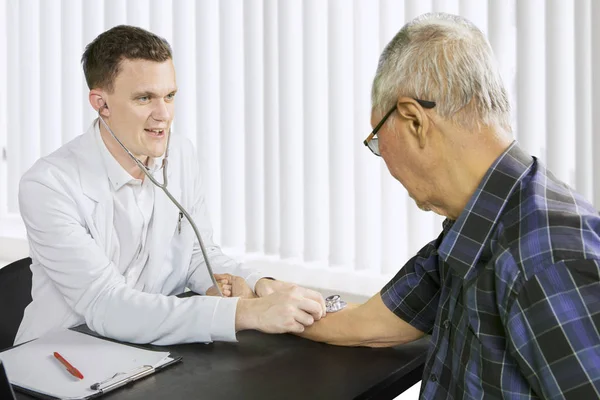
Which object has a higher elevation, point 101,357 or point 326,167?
point 326,167

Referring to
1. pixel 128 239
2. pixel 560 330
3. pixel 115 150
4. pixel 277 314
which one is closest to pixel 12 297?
pixel 128 239

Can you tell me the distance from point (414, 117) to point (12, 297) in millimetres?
1362

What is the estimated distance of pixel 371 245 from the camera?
2.74 metres

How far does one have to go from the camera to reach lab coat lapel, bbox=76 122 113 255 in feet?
5.89

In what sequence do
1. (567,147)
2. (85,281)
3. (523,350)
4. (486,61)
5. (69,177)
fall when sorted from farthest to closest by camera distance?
(567,147) → (69,177) → (85,281) → (486,61) → (523,350)

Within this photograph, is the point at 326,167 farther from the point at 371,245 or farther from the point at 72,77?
the point at 72,77

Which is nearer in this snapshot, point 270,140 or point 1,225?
point 270,140

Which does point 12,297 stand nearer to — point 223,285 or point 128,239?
point 128,239

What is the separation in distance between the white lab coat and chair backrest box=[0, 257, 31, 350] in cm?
13

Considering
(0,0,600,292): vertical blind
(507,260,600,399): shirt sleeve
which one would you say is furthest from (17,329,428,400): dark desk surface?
(0,0,600,292): vertical blind

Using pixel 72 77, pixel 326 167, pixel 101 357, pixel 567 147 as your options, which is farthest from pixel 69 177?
pixel 72 77

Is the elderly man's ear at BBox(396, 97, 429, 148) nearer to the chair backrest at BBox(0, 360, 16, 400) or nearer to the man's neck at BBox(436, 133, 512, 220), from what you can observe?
the man's neck at BBox(436, 133, 512, 220)

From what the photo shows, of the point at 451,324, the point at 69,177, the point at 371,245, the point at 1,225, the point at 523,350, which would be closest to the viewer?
the point at 523,350

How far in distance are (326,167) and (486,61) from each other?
5.59ft
